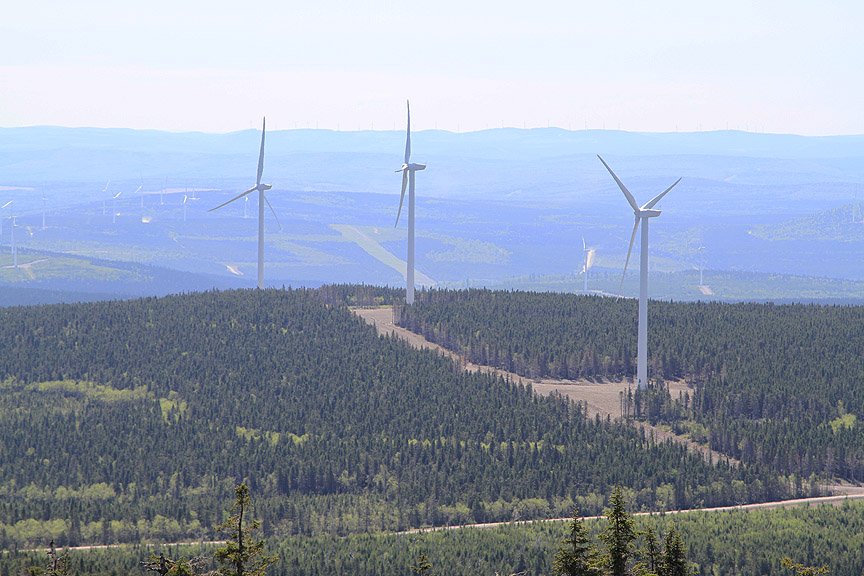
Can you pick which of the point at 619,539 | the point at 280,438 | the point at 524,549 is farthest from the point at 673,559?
the point at 280,438

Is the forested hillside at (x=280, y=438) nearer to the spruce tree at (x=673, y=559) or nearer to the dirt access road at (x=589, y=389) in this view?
the dirt access road at (x=589, y=389)

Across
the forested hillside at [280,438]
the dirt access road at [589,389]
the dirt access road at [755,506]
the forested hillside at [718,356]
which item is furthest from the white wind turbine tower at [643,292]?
the dirt access road at [755,506]

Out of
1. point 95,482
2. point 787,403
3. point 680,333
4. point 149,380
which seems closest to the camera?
point 95,482

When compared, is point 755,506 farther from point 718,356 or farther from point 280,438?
point 280,438

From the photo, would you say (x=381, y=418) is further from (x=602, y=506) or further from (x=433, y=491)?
(x=602, y=506)

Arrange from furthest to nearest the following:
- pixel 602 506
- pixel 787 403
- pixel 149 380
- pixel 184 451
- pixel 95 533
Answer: pixel 149 380 < pixel 787 403 < pixel 184 451 < pixel 602 506 < pixel 95 533

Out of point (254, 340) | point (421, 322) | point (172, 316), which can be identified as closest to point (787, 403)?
point (421, 322)

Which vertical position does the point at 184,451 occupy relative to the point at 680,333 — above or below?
below

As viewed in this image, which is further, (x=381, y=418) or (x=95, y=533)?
(x=381, y=418)
